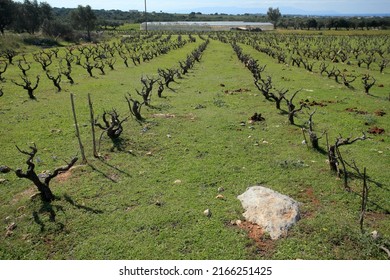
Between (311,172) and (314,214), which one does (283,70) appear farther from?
(314,214)

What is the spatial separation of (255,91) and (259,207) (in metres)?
14.4

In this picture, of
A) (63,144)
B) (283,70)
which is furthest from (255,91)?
(63,144)

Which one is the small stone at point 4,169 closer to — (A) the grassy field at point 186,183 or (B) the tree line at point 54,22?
(A) the grassy field at point 186,183

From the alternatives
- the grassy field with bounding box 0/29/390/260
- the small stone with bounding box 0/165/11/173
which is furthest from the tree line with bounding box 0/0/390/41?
the small stone with bounding box 0/165/11/173

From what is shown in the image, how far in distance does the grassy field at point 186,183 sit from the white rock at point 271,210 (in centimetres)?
23

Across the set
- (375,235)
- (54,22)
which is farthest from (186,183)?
(54,22)

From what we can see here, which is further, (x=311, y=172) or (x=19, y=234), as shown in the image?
(x=311, y=172)

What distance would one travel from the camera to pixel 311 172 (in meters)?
9.79

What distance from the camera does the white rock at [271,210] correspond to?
721 cm

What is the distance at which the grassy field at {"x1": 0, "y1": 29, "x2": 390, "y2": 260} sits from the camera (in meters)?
6.84

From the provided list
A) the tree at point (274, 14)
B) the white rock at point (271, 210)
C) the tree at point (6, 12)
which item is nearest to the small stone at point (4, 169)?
the white rock at point (271, 210)

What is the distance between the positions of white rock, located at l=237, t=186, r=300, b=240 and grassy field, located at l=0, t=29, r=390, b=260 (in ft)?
0.76

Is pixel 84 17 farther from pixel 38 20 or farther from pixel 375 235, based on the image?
pixel 375 235
